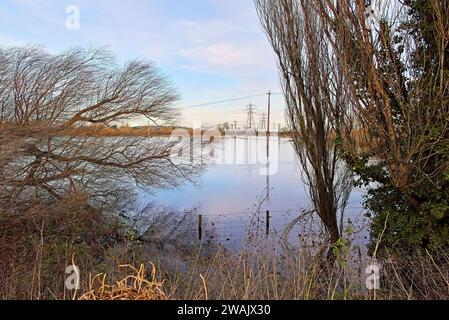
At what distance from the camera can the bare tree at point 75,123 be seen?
7168 millimetres

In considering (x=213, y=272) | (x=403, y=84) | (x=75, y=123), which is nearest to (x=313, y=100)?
(x=403, y=84)

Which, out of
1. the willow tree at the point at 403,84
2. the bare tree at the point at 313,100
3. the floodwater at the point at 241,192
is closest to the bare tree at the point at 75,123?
the floodwater at the point at 241,192

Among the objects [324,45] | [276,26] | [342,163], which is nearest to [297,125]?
[342,163]

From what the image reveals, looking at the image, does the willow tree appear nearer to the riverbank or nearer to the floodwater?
the riverbank

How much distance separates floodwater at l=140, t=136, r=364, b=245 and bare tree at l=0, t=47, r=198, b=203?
2.42 ft

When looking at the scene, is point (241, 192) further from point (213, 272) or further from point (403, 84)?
point (213, 272)

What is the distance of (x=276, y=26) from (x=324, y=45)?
3.61 ft

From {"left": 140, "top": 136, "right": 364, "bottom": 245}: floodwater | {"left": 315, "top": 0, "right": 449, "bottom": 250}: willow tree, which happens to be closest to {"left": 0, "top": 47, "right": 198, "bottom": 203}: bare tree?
{"left": 140, "top": 136, "right": 364, "bottom": 245}: floodwater

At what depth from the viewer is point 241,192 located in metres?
9.97

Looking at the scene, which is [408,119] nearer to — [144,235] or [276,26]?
[276,26]

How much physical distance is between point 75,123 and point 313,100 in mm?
6183

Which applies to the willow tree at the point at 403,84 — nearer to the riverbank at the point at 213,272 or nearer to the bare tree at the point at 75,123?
the riverbank at the point at 213,272

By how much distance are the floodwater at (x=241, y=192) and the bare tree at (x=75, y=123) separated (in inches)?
29.1

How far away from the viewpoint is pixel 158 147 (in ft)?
31.2
